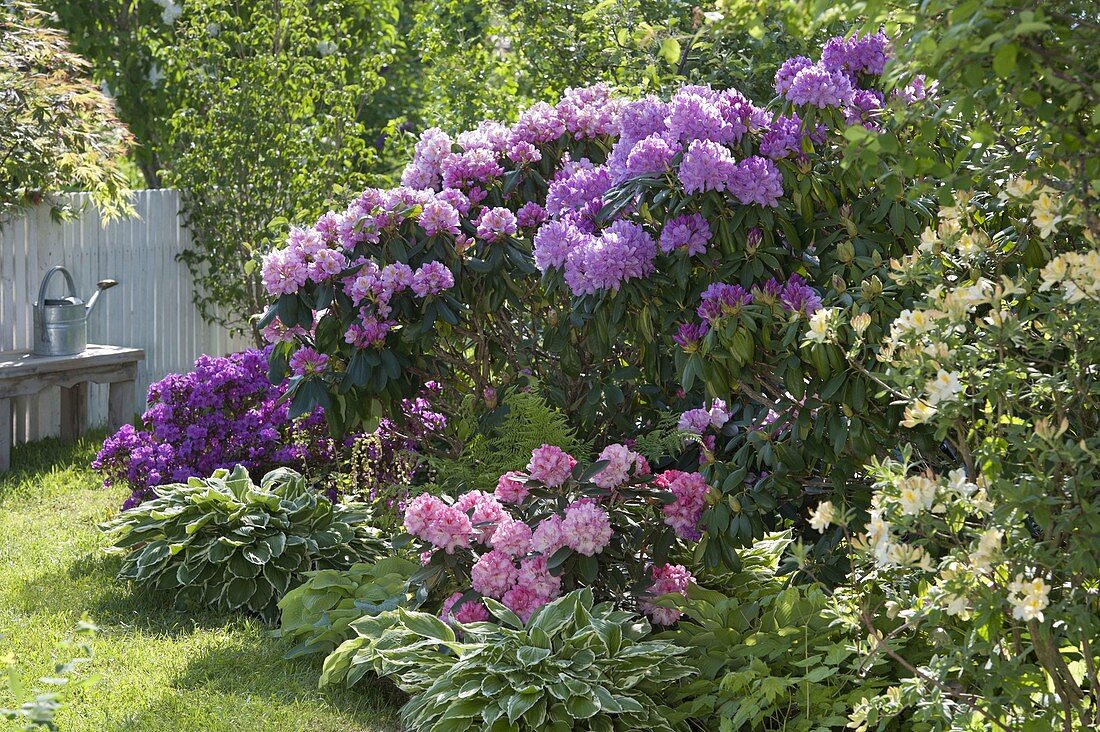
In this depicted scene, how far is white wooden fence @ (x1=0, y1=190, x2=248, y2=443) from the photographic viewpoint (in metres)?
7.06

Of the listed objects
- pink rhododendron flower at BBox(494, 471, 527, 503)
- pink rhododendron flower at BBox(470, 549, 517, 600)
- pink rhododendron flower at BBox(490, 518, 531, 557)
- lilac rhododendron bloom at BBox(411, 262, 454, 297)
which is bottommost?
pink rhododendron flower at BBox(470, 549, 517, 600)

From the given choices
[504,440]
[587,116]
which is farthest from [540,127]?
[504,440]

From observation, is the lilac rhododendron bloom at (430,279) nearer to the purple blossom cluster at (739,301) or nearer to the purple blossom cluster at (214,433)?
the purple blossom cluster at (739,301)

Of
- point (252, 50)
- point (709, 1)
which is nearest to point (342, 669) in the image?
point (709, 1)

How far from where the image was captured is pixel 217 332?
347 inches

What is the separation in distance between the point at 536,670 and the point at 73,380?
4.55 meters

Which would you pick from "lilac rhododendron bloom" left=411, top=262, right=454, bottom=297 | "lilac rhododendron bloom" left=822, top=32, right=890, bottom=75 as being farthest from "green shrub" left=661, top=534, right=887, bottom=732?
"lilac rhododendron bloom" left=822, top=32, right=890, bottom=75

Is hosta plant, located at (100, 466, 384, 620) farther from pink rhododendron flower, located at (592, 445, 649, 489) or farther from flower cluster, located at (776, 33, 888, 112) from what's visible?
flower cluster, located at (776, 33, 888, 112)

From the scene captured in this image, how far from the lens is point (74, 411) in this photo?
7.14 meters

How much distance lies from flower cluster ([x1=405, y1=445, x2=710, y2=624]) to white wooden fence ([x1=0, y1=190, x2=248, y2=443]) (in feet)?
14.6

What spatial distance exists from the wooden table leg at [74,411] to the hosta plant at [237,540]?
261 cm

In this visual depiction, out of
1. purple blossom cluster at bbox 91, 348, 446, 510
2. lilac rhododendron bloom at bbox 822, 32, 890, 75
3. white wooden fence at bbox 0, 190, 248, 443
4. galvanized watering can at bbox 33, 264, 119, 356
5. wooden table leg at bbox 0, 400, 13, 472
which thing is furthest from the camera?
white wooden fence at bbox 0, 190, 248, 443

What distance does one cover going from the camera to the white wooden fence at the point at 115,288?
7059mm

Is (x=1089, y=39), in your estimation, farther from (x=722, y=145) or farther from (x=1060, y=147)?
(x=722, y=145)
